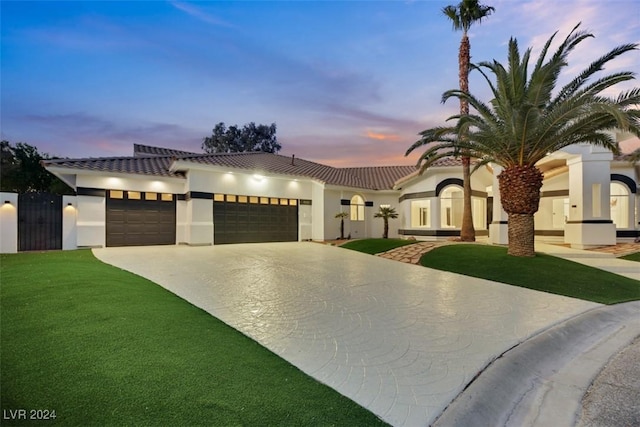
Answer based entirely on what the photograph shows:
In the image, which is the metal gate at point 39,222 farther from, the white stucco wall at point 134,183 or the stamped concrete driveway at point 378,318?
the stamped concrete driveway at point 378,318

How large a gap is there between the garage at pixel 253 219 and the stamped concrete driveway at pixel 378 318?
7.67 metres

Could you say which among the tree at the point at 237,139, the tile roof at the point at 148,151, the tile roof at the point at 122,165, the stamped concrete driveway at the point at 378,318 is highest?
the tree at the point at 237,139

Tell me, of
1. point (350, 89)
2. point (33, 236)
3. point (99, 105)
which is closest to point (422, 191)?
point (350, 89)

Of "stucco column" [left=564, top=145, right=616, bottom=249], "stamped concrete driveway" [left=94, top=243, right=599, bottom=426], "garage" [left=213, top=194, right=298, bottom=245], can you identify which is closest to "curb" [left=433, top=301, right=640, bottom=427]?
"stamped concrete driveway" [left=94, top=243, right=599, bottom=426]

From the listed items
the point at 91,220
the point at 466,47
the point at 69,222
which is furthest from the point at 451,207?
the point at 69,222

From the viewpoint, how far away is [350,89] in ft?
61.4

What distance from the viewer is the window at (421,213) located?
21.2 metres

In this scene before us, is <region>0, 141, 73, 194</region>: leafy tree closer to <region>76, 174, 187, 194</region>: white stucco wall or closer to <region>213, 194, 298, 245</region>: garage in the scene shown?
<region>76, 174, 187, 194</region>: white stucco wall

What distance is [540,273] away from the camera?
9930 mm

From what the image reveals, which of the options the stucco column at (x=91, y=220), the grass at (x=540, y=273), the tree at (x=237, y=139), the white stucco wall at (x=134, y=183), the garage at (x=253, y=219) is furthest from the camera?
the tree at (x=237, y=139)

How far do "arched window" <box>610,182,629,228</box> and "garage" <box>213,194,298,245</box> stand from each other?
18936 millimetres

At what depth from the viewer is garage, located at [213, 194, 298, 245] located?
18.7 metres

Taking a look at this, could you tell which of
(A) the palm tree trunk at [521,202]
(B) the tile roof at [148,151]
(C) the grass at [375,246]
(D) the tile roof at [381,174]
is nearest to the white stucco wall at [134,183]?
(B) the tile roof at [148,151]

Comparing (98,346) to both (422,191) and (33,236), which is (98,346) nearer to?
(33,236)
